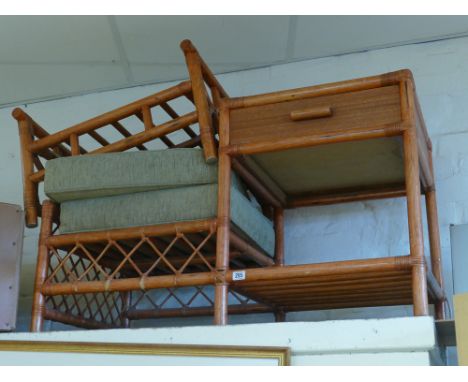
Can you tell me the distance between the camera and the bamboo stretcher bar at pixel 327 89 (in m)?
1.66

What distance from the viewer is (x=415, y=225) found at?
1541 millimetres

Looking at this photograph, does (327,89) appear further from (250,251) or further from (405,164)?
(250,251)

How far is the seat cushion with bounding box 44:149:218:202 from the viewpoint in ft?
5.74

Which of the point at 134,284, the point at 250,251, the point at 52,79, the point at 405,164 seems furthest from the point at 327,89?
the point at 52,79

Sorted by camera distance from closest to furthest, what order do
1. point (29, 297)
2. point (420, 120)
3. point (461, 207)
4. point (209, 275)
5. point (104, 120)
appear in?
point (209, 275) < point (420, 120) < point (104, 120) < point (461, 207) < point (29, 297)

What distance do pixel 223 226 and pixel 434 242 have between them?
682 millimetres

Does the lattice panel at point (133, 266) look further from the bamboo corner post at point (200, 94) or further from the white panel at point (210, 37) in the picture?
the white panel at point (210, 37)

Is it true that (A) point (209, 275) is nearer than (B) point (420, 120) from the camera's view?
Yes

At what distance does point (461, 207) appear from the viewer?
2.19 meters

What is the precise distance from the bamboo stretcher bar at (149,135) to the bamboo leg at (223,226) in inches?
4.9

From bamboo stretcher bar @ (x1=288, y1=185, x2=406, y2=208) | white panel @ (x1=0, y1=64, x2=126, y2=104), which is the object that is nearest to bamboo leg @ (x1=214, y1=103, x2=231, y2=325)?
bamboo stretcher bar @ (x1=288, y1=185, x2=406, y2=208)

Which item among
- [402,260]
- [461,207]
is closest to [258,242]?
[402,260]

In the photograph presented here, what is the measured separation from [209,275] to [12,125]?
1652mm
